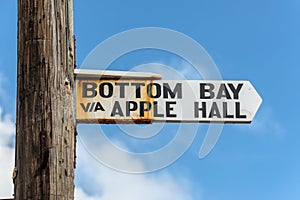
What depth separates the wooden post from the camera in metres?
1.97

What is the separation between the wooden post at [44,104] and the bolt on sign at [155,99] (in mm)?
195

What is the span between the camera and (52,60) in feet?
6.83

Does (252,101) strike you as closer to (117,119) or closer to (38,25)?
(117,119)

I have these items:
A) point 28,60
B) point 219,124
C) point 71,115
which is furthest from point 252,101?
point 28,60

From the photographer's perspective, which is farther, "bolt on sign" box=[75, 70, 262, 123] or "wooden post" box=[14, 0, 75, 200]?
"bolt on sign" box=[75, 70, 262, 123]

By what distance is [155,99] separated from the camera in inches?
96.0

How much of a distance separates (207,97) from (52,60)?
65cm

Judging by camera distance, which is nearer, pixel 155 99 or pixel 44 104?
pixel 44 104

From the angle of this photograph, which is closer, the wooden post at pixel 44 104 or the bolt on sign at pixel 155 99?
the wooden post at pixel 44 104

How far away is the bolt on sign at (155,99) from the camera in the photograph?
7.88 feet

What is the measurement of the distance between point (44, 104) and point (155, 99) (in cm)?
54

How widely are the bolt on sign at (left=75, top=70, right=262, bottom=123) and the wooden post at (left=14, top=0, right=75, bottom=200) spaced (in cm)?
19

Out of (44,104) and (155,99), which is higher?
(155,99)

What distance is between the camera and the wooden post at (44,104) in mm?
1975
